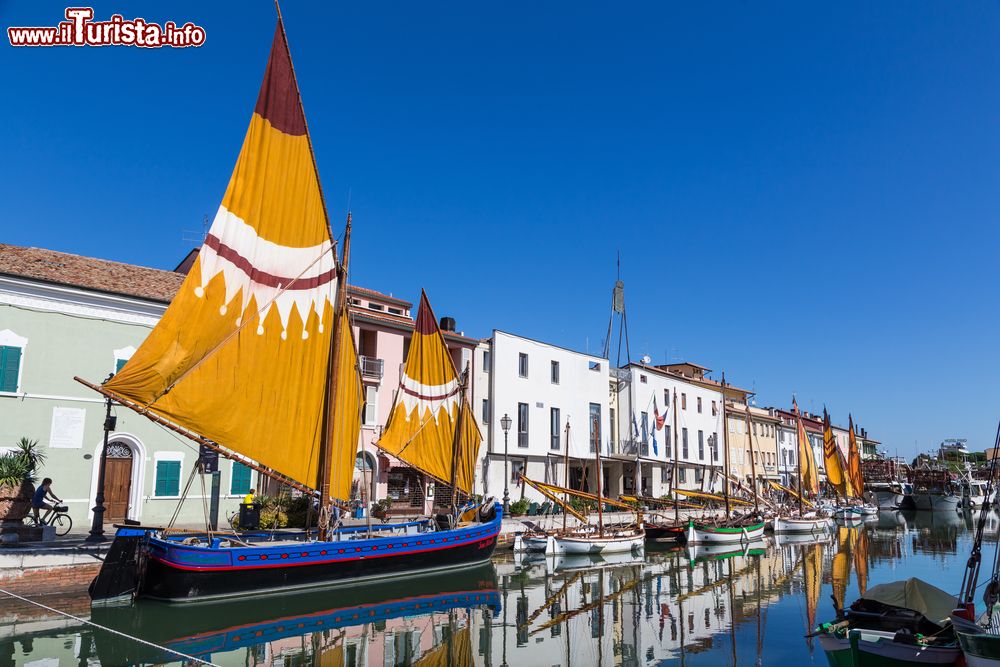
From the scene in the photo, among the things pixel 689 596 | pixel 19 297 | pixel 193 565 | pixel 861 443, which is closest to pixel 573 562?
pixel 689 596

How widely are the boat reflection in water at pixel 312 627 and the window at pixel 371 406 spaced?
1368 centimetres

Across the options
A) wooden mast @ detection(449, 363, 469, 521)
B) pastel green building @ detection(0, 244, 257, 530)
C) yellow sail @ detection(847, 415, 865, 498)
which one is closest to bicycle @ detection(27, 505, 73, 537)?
pastel green building @ detection(0, 244, 257, 530)

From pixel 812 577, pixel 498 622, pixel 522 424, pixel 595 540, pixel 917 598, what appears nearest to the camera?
pixel 917 598

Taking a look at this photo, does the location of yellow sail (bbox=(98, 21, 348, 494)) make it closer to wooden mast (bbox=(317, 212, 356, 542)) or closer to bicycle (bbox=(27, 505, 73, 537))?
wooden mast (bbox=(317, 212, 356, 542))

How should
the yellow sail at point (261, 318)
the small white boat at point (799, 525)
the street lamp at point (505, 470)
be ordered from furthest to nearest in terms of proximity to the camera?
the small white boat at point (799, 525) < the street lamp at point (505, 470) < the yellow sail at point (261, 318)

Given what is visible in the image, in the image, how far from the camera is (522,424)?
40.7 metres

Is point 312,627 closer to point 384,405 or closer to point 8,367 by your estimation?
point 8,367

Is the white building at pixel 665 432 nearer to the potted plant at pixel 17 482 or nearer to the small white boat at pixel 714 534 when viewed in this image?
the small white boat at pixel 714 534

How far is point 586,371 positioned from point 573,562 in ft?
61.7

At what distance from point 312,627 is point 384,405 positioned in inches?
757

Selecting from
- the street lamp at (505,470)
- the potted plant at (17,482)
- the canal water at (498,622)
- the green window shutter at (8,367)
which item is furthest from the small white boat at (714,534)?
the green window shutter at (8,367)

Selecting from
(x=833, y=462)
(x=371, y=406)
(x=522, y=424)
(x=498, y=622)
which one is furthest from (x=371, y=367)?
(x=833, y=462)

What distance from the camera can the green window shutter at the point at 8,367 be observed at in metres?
22.6

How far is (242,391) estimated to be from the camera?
55.9 feet
